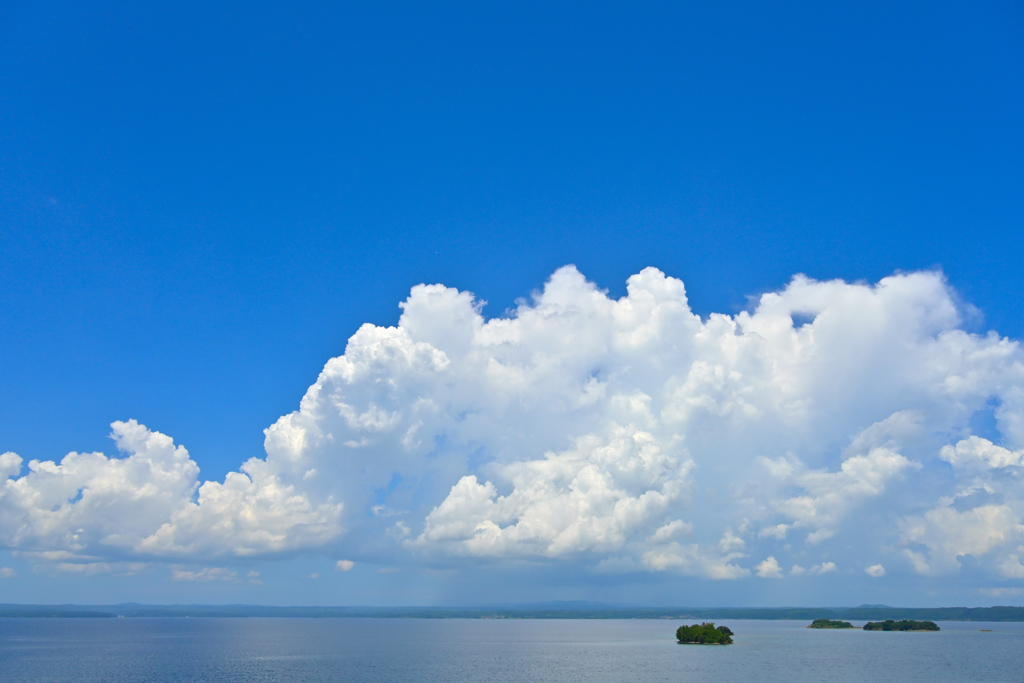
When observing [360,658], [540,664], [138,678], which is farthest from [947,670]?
[138,678]

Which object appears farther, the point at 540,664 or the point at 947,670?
the point at 540,664

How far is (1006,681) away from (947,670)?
55.4ft

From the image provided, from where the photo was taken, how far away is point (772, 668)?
5153 inches

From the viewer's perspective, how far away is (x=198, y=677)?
115438mm

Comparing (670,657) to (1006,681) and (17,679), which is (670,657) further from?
(17,679)

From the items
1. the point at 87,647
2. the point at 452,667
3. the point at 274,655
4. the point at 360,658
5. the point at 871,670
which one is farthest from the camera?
the point at 87,647

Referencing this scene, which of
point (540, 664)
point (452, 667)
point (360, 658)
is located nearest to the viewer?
point (452, 667)

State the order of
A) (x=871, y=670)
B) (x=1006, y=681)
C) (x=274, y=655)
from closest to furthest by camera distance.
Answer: (x=1006, y=681), (x=871, y=670), (x=274, y=655)

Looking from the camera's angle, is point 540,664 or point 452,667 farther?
point 540,664

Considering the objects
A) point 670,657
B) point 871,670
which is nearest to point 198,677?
point 670,657

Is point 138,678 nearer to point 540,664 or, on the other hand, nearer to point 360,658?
point 360,658

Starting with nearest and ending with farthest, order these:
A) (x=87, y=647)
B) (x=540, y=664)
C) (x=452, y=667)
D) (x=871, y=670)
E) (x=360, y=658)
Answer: (x=871, y=670), (x=452, y=667), (x=540, y=664), (x=360, y=658), (x=87, y=647)

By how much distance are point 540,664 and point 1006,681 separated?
86326 millimetres

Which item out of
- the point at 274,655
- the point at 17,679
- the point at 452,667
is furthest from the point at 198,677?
the point at 274,655
